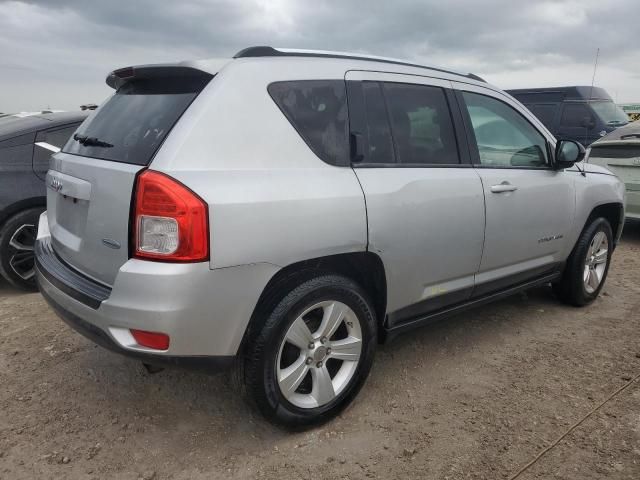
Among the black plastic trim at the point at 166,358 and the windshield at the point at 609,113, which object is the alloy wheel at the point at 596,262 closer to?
the black plastic trim at the point at 166,358

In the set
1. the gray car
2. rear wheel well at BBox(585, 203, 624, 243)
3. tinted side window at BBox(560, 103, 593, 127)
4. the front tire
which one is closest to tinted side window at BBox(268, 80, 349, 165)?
the front tire

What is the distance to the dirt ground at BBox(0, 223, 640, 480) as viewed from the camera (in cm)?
242

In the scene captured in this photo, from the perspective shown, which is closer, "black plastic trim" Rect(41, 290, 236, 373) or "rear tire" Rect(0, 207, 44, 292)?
"black plastic trim" Rect(41, 290, 236, 373)

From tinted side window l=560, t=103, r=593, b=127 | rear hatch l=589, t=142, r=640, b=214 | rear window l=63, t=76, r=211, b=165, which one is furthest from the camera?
tinted side window l=560, t=103, r=593, b=127

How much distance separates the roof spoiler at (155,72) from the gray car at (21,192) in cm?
212

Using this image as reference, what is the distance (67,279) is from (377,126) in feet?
5.50

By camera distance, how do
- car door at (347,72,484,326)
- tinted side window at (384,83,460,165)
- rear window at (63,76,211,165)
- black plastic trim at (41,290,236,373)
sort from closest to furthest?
black plastic trim at (41,290,236,373), rear window at (63,76,211,165), car door at (347,72,484,326), tinted side window at (384,83,460,165)

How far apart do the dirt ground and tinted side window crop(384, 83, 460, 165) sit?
130 cm

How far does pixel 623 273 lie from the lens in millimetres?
5523

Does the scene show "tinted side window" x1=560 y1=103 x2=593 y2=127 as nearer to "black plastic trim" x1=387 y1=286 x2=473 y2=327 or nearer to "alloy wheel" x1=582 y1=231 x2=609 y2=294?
"alloy wheel" x1=582 y1=231 x2=609 y2=294

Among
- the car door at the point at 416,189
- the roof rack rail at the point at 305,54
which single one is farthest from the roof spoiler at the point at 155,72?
the car door at the point at 416,189

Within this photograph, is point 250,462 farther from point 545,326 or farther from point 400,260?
point 545,326

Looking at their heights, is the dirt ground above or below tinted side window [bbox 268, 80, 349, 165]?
below

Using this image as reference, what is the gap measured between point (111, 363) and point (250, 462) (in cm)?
131
